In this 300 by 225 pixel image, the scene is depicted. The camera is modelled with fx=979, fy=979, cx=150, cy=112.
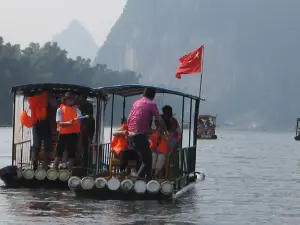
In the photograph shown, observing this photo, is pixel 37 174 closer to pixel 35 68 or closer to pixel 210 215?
pixel 210 215

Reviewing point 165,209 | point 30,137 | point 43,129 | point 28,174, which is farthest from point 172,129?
point 30,137

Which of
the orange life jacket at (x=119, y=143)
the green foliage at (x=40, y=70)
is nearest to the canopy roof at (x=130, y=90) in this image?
the orange life jacket at (x=119, y=143)

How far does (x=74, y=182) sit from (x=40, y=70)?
13987cm

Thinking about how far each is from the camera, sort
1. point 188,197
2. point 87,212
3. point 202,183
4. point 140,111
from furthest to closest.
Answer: point 202,183
point 188,197
point 140,111
point 87,212

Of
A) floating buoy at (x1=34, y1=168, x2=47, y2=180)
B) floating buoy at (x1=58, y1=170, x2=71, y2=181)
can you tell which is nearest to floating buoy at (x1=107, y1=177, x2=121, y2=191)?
floating buoy at (x1=58, y1=170, x2=71, y2=181)

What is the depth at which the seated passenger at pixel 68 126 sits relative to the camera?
18.7 metres

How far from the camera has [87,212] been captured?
14.9 meters

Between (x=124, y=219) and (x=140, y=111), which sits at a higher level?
(x=140, y=111)

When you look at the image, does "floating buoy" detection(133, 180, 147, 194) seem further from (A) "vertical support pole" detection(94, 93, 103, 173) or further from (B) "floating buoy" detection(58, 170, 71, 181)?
(B) "floating buoy" detection(58, 170, 71, 181)

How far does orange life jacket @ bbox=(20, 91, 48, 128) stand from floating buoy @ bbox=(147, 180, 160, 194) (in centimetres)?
341

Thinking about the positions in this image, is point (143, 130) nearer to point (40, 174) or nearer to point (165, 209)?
point (165, 209)

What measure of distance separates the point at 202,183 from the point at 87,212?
897 centimetres

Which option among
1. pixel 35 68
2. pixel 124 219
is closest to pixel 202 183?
pixel 124 219

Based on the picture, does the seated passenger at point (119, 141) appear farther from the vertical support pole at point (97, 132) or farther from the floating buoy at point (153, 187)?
the floating buoy at point (153, 187)
